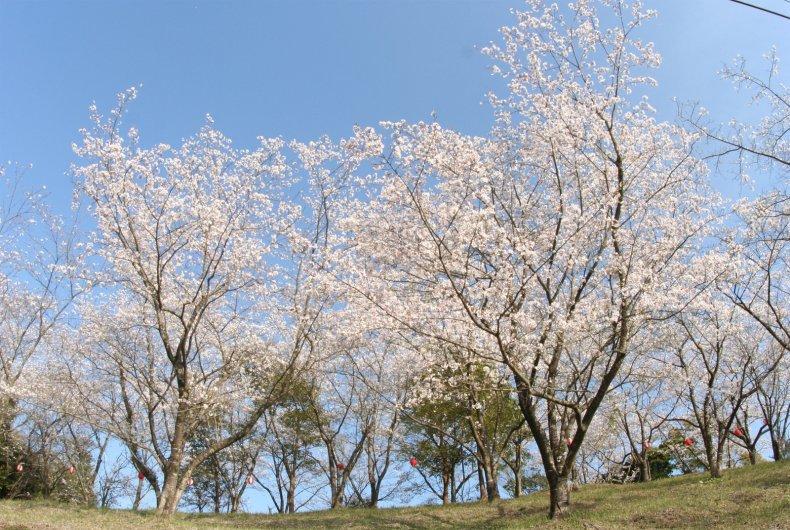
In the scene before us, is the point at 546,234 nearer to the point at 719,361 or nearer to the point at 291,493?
the point at 719,361

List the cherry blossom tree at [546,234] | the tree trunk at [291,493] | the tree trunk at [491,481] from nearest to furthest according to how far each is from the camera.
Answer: the cherry blossom tree at [546,234] → the tree trunk at [491,481] → the tree trunk at [291,493]

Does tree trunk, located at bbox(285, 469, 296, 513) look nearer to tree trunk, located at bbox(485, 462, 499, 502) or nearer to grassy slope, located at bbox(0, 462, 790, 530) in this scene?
grassy slope, located at bbox(0, 462, 790, 530)

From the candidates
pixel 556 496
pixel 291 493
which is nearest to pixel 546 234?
pixel 556 496

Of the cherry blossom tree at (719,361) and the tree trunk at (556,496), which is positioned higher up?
the cherry blossom tree at (719,361)

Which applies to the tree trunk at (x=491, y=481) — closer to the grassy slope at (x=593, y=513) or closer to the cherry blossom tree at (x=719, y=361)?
the grassy slope at (x=593, y=513)

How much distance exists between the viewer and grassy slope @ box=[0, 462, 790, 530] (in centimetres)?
1206

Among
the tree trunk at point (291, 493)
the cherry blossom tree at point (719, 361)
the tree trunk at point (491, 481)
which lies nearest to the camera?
the tree trunk at point (491, 481)

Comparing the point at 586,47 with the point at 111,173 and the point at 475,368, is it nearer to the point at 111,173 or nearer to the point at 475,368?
the point at 475,368

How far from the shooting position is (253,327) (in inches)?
720

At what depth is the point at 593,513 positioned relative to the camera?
45.4ft

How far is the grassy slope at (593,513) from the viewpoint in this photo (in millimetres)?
12062

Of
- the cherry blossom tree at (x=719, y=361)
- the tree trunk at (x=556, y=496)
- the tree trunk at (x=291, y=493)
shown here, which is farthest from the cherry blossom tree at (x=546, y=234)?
the tree trunk at (x=291, y=493)

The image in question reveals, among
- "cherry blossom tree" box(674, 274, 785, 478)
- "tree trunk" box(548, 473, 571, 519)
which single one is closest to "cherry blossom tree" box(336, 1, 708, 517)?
"tree trunk" box(548, 473, 571, 519)

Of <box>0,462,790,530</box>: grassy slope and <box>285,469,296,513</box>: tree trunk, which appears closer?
<box>0,462,790,530</box>: grassy slope
